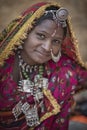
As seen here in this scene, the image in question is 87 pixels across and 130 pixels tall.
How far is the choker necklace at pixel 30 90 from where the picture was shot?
3.37 metres

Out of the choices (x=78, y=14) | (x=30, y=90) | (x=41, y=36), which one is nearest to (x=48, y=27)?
(x=41, y=36)

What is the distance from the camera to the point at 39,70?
11.4 feet

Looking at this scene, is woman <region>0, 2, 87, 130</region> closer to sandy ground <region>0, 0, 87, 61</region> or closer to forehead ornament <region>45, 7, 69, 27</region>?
forehead ornament <region>45, 7, 69, 27</region>

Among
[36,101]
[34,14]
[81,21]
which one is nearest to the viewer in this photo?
[34,14]

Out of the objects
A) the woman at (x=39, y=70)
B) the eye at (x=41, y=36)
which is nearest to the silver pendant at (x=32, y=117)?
the woman at (x=39, y=70)

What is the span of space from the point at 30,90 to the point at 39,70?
0.65 feet

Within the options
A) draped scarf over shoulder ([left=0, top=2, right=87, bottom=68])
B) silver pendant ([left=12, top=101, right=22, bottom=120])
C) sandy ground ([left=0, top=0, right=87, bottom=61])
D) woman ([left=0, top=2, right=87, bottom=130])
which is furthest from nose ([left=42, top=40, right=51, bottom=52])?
sandy ground ([left=0, top=0, right=87, bottom=61])

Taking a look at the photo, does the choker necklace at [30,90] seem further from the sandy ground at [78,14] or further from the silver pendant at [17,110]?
the sandy ground at [78,14]

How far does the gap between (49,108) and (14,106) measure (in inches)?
12.7

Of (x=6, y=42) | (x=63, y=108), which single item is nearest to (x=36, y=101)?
(x=63, y=108)

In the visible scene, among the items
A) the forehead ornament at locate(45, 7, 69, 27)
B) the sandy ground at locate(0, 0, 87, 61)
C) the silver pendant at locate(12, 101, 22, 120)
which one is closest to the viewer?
the forehead ornament at locate(45, 7, 69, 27)

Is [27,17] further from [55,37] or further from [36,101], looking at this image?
[36,101]

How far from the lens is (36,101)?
3.45m

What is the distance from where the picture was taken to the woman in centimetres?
A: 321
